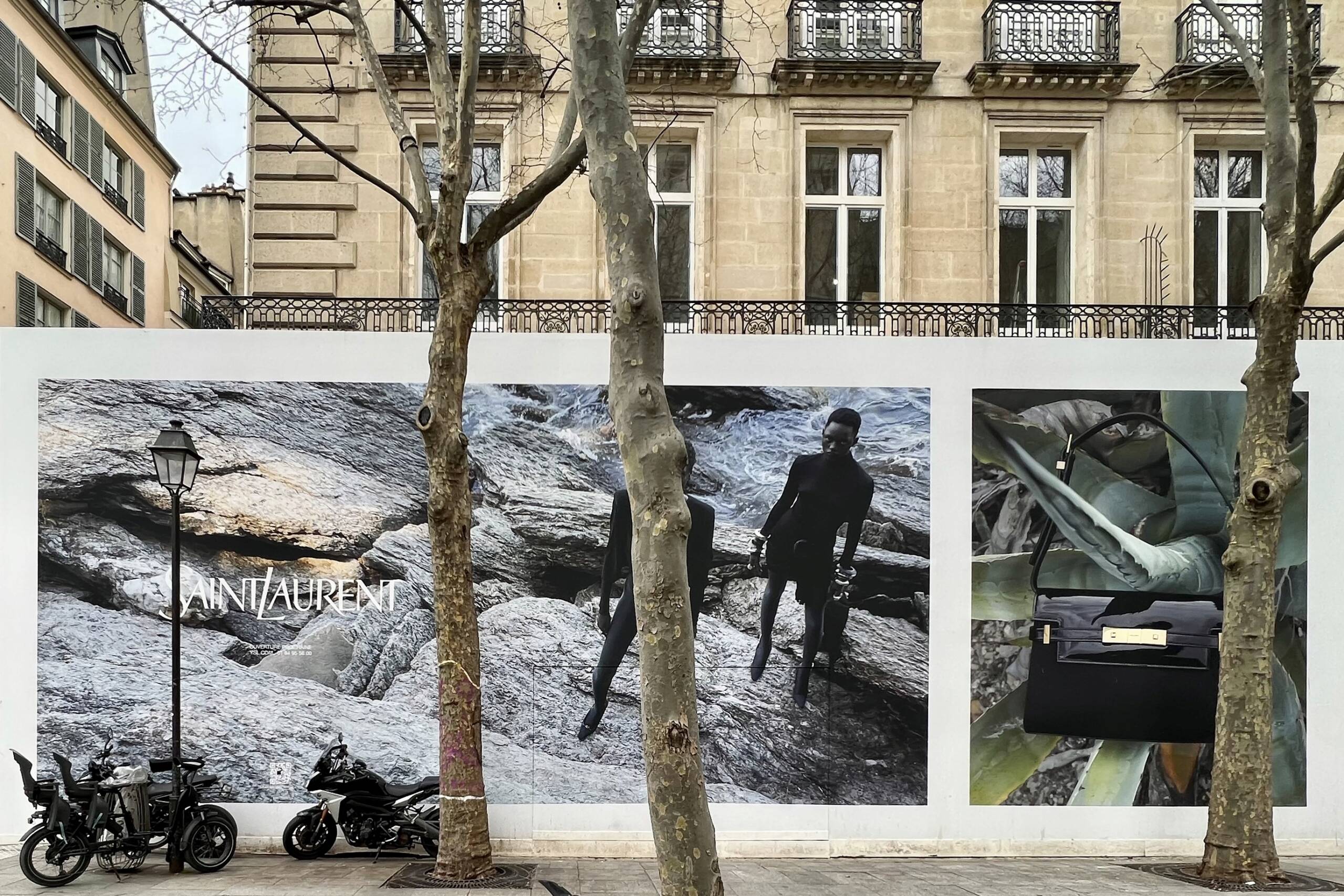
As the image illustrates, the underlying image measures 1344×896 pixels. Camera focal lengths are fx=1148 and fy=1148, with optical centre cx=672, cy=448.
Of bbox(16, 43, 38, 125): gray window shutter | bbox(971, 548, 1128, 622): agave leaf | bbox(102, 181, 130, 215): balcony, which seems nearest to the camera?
bbox(971, 548, 1128, 622): agave leaf

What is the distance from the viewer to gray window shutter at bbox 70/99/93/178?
2311 centimetres

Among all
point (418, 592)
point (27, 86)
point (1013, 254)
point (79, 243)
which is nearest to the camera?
point (418, 592)

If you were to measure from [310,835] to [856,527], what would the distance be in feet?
19.8

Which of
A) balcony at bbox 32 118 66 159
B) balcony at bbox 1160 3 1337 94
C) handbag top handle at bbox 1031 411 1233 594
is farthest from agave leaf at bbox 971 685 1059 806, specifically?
balcony at bbox 32 118 66 159

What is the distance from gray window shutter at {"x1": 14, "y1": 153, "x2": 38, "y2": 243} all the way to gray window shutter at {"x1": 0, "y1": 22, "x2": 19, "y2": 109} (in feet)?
3.31

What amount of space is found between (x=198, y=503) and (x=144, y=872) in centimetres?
345

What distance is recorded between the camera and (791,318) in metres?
13.3

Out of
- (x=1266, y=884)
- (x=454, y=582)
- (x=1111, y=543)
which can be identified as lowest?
(x=1266, y=884)

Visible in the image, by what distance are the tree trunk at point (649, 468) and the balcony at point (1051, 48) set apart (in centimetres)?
964

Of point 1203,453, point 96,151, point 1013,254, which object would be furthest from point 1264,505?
point 96,151

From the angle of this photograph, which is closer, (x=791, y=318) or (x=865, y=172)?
(x=791, y=318)

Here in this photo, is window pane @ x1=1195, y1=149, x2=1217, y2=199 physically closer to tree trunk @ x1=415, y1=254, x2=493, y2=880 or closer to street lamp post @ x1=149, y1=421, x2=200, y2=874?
tree trunk @ x1=415, y1=254, x2=493, y2=880

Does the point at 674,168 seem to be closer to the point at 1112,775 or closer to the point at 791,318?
the point at 791,318

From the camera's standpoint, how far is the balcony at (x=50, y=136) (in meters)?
21.5
